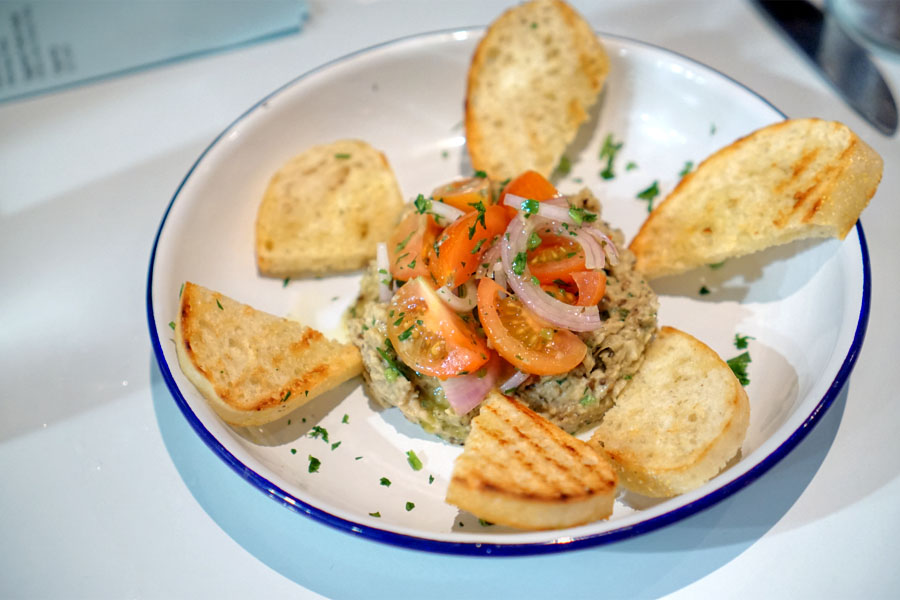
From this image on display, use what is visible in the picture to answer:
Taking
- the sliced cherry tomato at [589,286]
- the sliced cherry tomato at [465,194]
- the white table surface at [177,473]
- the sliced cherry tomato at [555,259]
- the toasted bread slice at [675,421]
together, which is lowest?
the white table surface at [177,473]

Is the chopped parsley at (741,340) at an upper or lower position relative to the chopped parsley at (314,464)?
upper

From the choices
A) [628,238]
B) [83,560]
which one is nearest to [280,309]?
[83,560]

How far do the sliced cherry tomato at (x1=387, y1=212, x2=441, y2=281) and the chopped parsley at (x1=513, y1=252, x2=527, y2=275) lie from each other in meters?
0.30

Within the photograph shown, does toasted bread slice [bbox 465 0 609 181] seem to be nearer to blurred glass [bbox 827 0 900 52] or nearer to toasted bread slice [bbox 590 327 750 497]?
toasted bread slice [bbox 590 327 750 497]

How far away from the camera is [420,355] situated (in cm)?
207

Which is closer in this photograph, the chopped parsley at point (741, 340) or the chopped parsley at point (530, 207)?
the chopped parsley at point (530, 207)

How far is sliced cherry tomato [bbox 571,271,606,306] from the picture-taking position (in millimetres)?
2125

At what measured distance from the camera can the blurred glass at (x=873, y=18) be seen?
135 inches

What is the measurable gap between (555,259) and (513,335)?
31 cm

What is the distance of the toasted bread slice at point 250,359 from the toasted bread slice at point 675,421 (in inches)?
34.0

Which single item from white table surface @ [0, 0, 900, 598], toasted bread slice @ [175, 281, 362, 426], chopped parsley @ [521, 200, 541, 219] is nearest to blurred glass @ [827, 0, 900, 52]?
white table surface @ [0, 0, 900, 598]

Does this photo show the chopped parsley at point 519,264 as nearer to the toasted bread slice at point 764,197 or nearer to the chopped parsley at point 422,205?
the chopped parsley at point 422,205

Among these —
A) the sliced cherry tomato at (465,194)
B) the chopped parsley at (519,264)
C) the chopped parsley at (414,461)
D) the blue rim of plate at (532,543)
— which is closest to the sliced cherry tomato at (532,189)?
the sliced cherry tomato at (465,194)

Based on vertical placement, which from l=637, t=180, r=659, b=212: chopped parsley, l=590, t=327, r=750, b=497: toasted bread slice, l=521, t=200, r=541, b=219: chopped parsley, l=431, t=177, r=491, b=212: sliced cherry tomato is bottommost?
l=590, t=327, r=750, b=497: toasted bread slice
